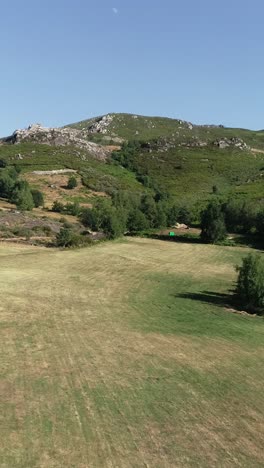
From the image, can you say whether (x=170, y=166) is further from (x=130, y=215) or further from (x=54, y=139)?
(x=130, y=215)

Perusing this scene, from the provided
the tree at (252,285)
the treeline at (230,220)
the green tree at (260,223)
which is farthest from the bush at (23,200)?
the tree at (252,285)

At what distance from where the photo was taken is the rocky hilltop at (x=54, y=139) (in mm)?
173125

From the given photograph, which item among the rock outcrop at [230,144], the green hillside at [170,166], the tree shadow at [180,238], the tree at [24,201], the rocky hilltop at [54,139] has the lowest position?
the tree shadow at [180,238]

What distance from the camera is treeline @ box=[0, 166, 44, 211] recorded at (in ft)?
308

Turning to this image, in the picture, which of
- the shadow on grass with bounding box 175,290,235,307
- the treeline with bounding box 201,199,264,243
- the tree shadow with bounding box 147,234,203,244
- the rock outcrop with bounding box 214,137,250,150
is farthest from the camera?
the rock outcrop with bounding box 214,137,250,150

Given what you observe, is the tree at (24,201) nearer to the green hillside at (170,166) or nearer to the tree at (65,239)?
the tree at (65,239)

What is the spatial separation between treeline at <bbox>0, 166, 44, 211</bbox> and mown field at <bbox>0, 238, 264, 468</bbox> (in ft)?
177

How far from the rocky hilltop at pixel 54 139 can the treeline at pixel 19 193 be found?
6147 centimetres

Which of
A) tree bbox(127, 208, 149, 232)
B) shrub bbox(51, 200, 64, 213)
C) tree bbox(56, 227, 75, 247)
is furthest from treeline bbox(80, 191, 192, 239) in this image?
tree bbox(56, 227, 75, 247)

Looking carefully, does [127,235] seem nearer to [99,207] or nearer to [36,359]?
[99,207]

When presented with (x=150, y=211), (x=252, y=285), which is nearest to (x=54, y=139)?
(x=150, y=211)

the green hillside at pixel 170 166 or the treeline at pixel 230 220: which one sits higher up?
the green hillside at pixel 170 166

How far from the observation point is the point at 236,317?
34344 mm

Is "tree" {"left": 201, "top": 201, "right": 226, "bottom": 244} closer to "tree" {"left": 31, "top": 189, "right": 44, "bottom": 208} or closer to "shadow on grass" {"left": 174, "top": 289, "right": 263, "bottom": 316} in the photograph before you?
"tree" {"left": 31, "top": 189, "right": 44, "bottom": 208}
